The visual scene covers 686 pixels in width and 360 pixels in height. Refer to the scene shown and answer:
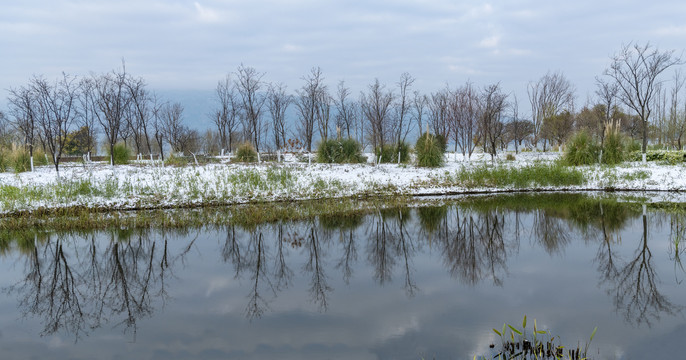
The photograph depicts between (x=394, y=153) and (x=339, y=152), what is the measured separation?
3594mm

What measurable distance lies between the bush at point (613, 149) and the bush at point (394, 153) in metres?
10.4

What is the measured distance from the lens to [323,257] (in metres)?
8.18

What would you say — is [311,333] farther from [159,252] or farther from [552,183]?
[552,183]

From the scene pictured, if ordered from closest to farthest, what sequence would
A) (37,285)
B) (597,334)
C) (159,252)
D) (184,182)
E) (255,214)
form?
1. (597,334)
2. (37,285)
3. (159,252)
4. (255,214)
5. (184,182)

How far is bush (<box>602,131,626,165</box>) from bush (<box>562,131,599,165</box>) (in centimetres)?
44

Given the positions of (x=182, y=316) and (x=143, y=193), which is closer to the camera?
(x=182, y=316)

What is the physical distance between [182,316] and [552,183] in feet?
59.7

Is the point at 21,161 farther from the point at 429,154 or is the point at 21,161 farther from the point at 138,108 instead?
the point at 429,154

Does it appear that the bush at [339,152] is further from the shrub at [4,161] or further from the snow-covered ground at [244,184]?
the shrub at [4,161]

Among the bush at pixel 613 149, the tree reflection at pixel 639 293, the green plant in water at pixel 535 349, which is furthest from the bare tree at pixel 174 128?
the green plant in water at pixel 535 349

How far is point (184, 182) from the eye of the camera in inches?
→ 641

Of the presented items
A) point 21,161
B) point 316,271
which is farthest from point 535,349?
point 21,161

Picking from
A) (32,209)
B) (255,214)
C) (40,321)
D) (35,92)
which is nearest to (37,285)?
(40,321)

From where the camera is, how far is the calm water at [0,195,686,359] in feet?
15.1
